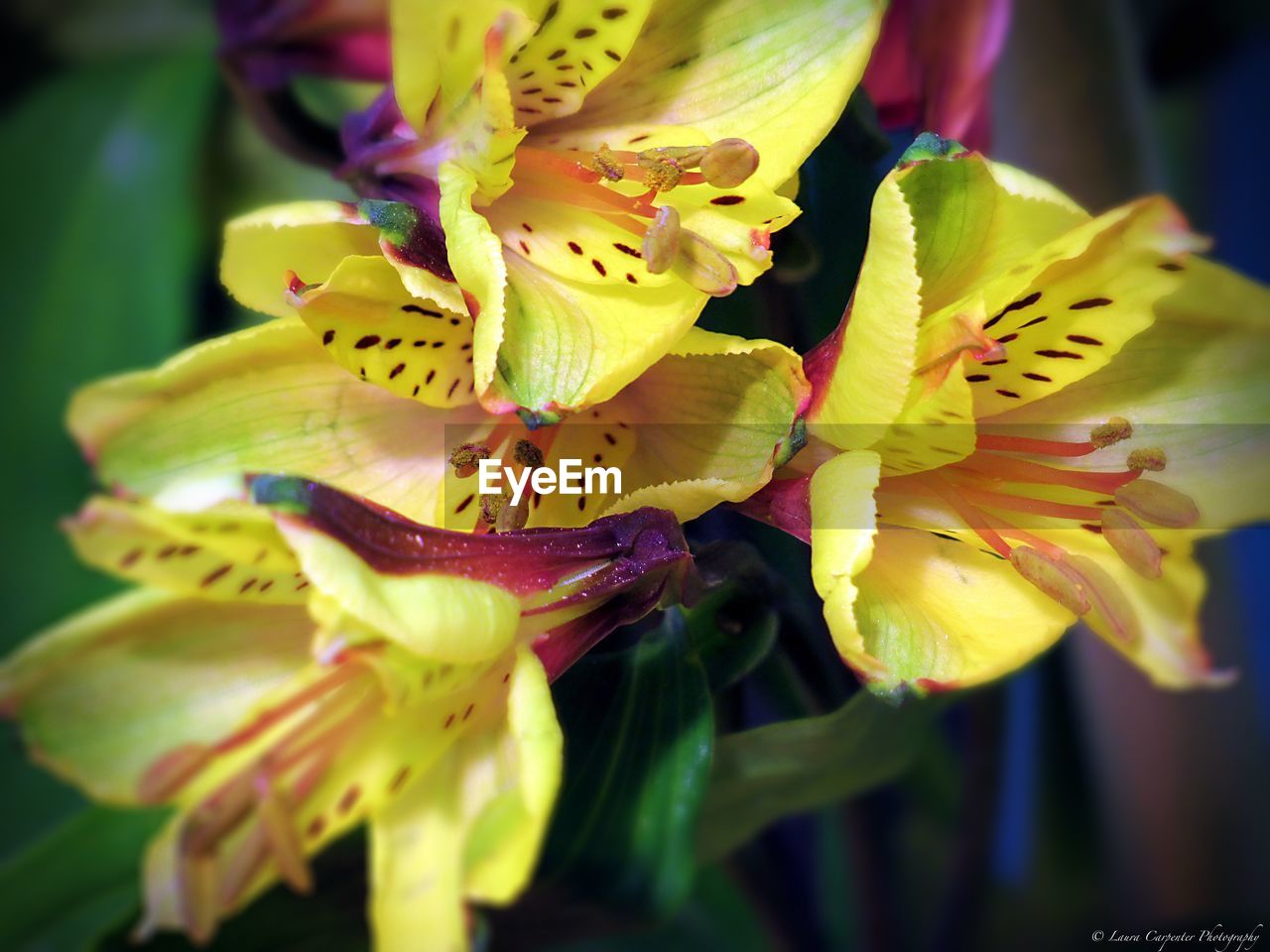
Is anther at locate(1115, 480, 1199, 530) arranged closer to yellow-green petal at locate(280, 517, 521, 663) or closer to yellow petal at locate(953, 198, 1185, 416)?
yellow petal at locate(953, 198, 1185, 416)

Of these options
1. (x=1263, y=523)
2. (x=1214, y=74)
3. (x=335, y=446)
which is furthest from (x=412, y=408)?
(x=1214, y=74)

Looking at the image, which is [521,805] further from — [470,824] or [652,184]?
[652,184]

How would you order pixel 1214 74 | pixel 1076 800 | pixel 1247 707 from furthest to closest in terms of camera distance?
pixel 1214 74 → pixel 1076 800 → pixel 1247 707

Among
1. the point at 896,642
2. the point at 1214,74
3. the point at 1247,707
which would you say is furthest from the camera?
the point at 1214,74

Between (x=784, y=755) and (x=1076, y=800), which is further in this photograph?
(x=1076, y=800)

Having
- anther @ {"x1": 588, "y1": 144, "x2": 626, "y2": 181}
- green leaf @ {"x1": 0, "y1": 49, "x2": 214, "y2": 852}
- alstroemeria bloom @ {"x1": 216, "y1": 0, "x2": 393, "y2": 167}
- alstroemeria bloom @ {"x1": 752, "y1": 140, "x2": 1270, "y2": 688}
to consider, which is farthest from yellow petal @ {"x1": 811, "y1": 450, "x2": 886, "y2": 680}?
green leaf @ {"x1": 0, "y1": 49, "x2": 214, "y2": 852}

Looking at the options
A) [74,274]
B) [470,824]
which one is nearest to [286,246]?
Result: [470,824]

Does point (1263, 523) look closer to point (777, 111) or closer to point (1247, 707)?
point (777, 111)

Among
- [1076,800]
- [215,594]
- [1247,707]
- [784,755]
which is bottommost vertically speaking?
[1076,800]
